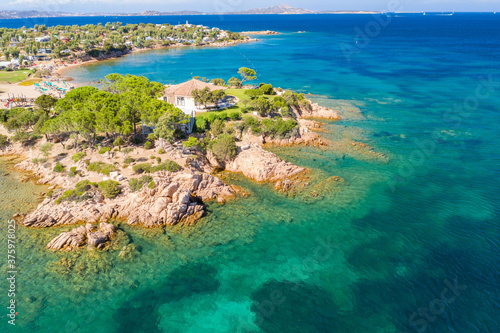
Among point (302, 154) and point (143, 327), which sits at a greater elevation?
point (302, 154)

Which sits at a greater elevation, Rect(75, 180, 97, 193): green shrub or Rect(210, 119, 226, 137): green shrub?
Rect(210, 119, 226, 137): green shrub

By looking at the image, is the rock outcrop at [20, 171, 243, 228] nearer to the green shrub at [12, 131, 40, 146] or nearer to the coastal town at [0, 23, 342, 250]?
the coastal town at [0, 23, 342, 250]

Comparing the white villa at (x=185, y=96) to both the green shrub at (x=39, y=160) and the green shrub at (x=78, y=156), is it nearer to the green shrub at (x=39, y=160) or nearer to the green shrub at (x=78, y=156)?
the green shrub at (x=78, y=156)

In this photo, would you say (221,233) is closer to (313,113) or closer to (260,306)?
(260,306)

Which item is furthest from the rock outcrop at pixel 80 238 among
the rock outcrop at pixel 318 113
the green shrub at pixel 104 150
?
the rock outcrop at pixel 318 113

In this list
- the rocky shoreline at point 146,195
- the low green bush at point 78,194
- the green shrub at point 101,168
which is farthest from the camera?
the green shrub at point 101,168

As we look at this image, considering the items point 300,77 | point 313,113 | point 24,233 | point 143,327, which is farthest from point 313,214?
point 300,77

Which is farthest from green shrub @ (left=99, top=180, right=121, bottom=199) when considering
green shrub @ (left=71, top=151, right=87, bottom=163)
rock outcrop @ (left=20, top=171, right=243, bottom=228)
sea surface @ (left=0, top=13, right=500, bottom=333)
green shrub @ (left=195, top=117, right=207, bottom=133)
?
green shrub @ (left=195, top=117, right=207, bottom=133)
